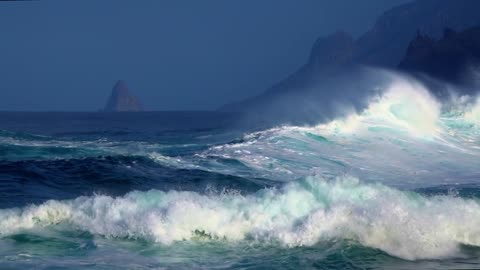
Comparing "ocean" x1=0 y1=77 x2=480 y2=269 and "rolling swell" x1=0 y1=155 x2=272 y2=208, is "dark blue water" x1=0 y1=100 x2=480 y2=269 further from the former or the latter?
"rolling swell" x1=0 y1=155 x2=272 y2=208

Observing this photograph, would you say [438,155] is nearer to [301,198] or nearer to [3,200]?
[301,198]

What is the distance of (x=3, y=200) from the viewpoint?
52.2 ft

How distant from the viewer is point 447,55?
6359 cm

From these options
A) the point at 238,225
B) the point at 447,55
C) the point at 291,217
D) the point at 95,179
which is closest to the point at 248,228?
the point at 238,225

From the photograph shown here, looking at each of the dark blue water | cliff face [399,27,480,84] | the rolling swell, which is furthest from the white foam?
cliff face [399,27,480,84]

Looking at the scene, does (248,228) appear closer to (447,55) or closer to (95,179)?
(95,179)

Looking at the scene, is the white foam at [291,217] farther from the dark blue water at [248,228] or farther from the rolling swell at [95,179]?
the rolling swell at [95,179]

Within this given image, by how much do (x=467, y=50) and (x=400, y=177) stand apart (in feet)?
152

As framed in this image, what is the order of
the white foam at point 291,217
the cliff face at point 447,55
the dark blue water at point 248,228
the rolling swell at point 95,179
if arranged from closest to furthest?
the dark blue water at point 248,228 < the white foam at point 291,217 < the rolling swell at point 95,179 < the cliff face at point 447,55

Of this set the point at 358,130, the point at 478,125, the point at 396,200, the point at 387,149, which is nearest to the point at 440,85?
the point at 478,125

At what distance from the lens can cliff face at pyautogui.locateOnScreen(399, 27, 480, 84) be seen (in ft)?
186

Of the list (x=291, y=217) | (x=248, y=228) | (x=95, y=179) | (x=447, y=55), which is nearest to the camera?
(x=248, y=228)

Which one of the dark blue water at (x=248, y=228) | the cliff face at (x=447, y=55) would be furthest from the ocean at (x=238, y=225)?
the cliff face at (x=447, y=55)

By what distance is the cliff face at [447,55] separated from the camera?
56750 mm
